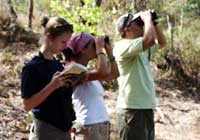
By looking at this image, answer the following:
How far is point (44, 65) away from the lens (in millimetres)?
2705

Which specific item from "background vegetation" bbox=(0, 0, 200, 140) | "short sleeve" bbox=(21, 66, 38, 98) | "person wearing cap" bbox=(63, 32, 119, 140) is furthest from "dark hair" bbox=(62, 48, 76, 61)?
"background vegetation" bbox=(0, 0, 200, 140)

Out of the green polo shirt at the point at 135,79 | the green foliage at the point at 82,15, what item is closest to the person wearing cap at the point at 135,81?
the green polo shirt at the point at 135,79

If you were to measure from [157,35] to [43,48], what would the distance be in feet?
4.71

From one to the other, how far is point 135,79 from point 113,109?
4.87 metres

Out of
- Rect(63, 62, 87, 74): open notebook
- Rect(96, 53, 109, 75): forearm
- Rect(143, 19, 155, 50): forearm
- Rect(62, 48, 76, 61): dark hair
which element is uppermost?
Rect(143, 19, 155, 50): forearm

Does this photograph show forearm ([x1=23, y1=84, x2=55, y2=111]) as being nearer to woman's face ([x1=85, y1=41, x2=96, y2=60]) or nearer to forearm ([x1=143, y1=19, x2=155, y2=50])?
woman's face ([x1=85, y1=41, x2=96, y2=60])

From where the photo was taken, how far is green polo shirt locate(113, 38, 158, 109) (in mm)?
3523

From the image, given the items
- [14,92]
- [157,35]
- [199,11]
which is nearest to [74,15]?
[14,92]

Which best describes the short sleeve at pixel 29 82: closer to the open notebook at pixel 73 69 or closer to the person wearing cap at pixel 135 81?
the open notebook at pixel 73 69

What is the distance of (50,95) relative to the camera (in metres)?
2.70

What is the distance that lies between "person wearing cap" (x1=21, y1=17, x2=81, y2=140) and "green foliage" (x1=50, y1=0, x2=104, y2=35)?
4892mm

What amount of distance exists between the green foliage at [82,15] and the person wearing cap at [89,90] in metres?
4.59

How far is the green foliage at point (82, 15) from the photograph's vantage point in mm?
7695

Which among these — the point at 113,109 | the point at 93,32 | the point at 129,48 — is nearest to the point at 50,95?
the point at 129,48
